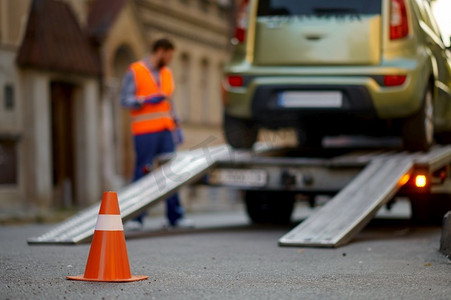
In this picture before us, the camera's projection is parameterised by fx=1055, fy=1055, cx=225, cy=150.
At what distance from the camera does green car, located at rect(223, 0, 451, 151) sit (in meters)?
10.8

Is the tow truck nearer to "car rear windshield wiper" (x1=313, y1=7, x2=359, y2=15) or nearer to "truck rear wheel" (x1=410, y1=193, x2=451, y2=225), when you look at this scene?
"truck rear wheel" (x1=410, y1=193, x2=451, y2=225)

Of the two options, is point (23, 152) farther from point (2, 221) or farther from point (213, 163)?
point (213, 163)

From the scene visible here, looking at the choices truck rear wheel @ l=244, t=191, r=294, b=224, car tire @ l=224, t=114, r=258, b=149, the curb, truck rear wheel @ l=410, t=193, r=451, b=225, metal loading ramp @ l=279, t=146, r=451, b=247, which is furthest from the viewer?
truck rear wheel @ l=244, t=191, r=294, b=224

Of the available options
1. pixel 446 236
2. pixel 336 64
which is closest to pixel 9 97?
pixel 336 64

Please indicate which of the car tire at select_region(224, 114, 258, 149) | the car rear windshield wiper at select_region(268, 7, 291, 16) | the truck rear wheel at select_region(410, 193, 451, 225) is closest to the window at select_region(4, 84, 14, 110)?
the car tire at select_region(224, 114, 258, 149)

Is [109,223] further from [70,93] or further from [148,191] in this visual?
[70,93]

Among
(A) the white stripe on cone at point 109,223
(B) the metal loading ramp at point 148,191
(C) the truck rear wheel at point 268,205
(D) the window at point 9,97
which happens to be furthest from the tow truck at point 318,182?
(D) the window at point 9,97

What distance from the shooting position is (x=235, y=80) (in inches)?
443

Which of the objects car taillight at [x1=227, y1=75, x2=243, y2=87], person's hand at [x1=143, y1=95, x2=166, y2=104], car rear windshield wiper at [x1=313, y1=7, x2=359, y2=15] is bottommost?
person's hand at [x1=143, y1=95, x2=166, y2=104]

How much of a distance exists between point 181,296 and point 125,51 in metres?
20.6

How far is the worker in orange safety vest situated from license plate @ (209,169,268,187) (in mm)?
788

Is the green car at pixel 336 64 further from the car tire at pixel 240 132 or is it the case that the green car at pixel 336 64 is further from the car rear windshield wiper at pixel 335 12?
the car tire at pixel 240 132

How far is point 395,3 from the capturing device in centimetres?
1084

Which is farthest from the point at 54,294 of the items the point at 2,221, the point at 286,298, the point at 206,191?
the point at 206,191
